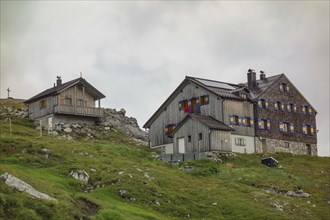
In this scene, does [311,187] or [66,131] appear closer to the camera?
[311,187]

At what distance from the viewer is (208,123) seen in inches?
2808

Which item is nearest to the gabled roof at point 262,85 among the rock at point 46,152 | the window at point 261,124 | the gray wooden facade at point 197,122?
the gray wooden facade at point 197,122

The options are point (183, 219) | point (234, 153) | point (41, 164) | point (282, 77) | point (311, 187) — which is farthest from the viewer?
point (282, 77)

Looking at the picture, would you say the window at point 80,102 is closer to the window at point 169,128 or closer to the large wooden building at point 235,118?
the large wooden building at point 235,118

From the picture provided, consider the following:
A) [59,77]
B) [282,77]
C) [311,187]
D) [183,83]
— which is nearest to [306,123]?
[282,77]

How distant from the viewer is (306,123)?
87.9 meters

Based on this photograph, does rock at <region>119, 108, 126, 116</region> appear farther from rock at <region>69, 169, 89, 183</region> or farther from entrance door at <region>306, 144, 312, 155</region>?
rock at <region>69, 169, 89, 183</region>

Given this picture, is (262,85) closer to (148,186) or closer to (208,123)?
(208,123)

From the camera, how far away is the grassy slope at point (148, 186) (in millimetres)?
37312

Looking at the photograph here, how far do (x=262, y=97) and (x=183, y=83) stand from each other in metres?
11.0

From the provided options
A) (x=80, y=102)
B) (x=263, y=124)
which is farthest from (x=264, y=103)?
(x=80, y=102)

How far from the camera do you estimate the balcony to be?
8200 cm

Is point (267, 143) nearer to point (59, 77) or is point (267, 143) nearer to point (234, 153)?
point (234, 153)

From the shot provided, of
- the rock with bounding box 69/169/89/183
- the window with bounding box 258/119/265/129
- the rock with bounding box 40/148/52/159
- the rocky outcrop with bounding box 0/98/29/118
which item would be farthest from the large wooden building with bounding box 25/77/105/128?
the rock with bounding box 69/169/89/183
